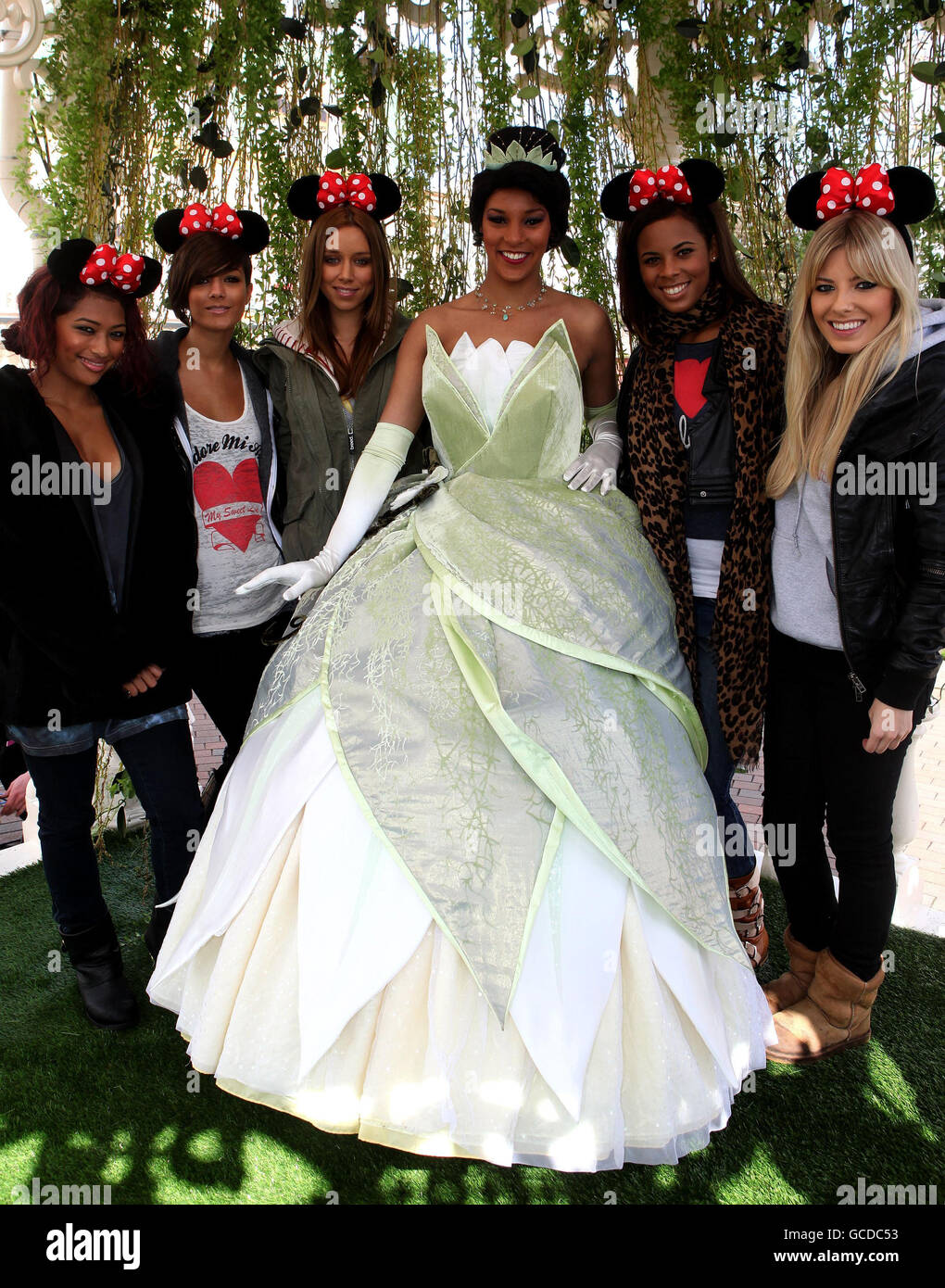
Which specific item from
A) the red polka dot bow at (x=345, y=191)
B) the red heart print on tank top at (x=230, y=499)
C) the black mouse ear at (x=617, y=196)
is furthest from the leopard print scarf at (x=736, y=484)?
the red heart print on tank top at (x=230, y=499)

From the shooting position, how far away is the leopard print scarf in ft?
7.07

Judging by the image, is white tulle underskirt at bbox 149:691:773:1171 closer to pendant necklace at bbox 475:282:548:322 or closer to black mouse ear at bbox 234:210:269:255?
pendant necklace at bbox 475:282:548:322

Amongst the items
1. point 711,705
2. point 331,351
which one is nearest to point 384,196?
point 331,351

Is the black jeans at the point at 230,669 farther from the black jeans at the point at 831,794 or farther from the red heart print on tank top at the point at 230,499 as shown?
the black jeans at the point at 831,794

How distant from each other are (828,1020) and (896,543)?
1241 millimetres

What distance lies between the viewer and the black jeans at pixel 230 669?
262 cm

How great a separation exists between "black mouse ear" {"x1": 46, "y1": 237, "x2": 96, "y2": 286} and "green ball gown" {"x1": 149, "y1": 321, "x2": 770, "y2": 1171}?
998 mm

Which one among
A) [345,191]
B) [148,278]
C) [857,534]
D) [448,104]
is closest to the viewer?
[857,534]

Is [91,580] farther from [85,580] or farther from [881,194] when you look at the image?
[881,194]

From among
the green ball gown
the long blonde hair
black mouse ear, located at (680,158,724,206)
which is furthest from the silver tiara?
the green ball gown

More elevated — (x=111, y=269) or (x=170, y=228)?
(x=170, y=228)

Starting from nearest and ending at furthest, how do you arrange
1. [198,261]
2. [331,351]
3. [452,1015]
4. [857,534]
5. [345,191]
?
[452,1015] → [857,534] → [198,261] → [345,191] → [331,351]

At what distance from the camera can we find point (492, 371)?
2.49m
